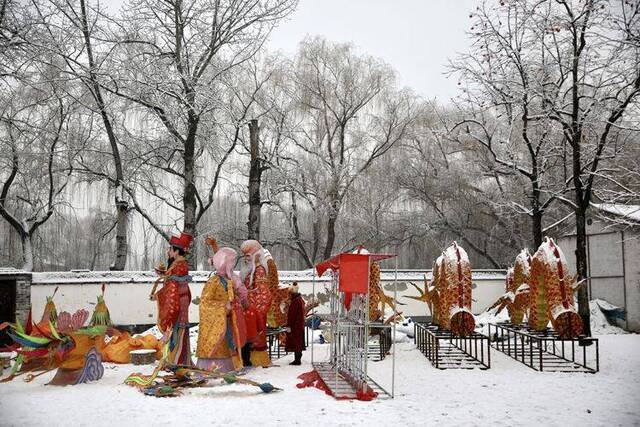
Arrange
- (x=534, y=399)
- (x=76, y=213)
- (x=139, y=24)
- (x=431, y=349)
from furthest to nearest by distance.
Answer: (x=76, y=213) < (x=139, y=24) < (x=431, y=349) < (x=534, y=399)

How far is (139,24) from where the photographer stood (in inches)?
808

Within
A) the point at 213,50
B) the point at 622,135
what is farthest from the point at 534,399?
the point at 213,50

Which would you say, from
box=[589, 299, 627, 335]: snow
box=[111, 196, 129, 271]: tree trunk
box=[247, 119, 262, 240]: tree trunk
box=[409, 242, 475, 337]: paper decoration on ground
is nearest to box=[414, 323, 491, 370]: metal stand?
box=[409, 242, 475, 337]: paper decoration on ground

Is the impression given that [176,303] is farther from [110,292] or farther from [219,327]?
[110,292]

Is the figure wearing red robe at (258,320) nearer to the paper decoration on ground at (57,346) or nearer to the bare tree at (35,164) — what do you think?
the paper decoration on ground at (57,346)

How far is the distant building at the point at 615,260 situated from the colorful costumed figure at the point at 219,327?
1175 centimetres

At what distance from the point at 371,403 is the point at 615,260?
13.4 m

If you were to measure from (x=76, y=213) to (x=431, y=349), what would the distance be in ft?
52.3

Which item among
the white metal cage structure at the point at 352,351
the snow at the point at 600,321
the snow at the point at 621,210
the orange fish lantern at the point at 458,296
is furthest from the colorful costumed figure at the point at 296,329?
the snow at the point at 600,321

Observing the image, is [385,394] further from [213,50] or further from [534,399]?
[213,50]

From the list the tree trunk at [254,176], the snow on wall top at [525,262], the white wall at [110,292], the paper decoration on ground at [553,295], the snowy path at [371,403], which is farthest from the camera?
the tree trunk at [254,176]

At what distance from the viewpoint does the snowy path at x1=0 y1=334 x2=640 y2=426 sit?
713 cm

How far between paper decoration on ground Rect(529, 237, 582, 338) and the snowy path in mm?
976

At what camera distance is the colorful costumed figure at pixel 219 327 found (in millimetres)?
10141
